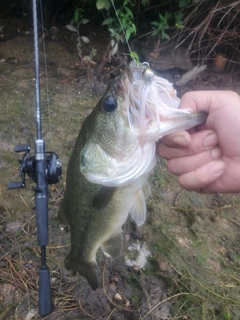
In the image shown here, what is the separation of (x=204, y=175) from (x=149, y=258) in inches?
47.4

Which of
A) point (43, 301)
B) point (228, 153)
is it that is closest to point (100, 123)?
point (228, 153)

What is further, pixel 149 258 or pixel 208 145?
pixel 149 258

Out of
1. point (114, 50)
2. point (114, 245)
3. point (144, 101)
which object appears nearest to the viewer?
point (144, 101)

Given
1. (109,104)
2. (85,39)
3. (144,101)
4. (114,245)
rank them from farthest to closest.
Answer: (85,39) < (114,245) < (109,104) < (144,101)

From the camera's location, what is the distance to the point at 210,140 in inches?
64.9

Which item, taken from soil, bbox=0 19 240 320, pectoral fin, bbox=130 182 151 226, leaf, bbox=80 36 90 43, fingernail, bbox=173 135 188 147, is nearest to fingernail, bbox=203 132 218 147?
fingernail, bbox=173 135 188 147

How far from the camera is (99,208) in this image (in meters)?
1.82

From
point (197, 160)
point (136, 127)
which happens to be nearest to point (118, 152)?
point (136, 127)

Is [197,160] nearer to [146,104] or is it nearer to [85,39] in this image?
[146,104]

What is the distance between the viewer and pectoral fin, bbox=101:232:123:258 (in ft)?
6.64

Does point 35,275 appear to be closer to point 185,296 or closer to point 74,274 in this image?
point 74,274

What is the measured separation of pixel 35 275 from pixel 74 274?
0.28 metres

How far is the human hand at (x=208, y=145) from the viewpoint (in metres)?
1.63

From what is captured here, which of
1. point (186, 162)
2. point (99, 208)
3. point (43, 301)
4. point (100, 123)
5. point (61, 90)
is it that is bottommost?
point (61, 90)
